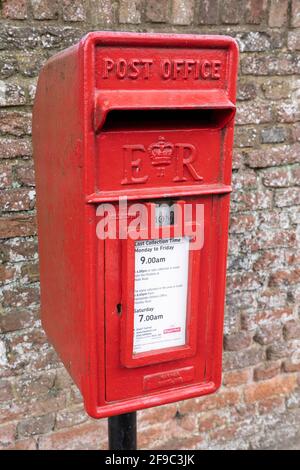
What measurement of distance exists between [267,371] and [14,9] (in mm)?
2295

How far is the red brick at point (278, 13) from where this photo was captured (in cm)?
225

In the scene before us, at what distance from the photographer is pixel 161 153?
136 centimetres

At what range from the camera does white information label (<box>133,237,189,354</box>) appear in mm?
1452

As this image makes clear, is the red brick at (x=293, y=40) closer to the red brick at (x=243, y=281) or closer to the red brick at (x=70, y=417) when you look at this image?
the red brick at (x=243, y=281)

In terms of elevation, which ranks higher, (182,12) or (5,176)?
(182,12)

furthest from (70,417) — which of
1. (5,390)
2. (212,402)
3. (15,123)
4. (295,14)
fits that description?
(295,14)

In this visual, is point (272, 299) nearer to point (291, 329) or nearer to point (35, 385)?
point (291, 329)

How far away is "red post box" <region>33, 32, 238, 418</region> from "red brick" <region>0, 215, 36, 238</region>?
46 centimetres

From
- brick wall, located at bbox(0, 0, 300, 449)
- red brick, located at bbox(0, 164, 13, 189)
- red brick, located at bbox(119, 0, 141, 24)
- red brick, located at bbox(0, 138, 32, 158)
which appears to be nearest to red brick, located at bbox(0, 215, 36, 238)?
brick wall, located at bbox(0, 0, 300, 449)

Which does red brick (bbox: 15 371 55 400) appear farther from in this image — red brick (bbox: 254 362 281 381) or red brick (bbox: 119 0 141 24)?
red brick (bbox: 119 0 141 24)

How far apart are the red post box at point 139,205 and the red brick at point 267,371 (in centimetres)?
118

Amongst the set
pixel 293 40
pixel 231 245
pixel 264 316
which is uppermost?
pixel 293 40

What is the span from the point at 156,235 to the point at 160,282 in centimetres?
18

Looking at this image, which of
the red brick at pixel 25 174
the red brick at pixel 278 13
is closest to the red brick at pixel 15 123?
the red brick at pixel 25 174
